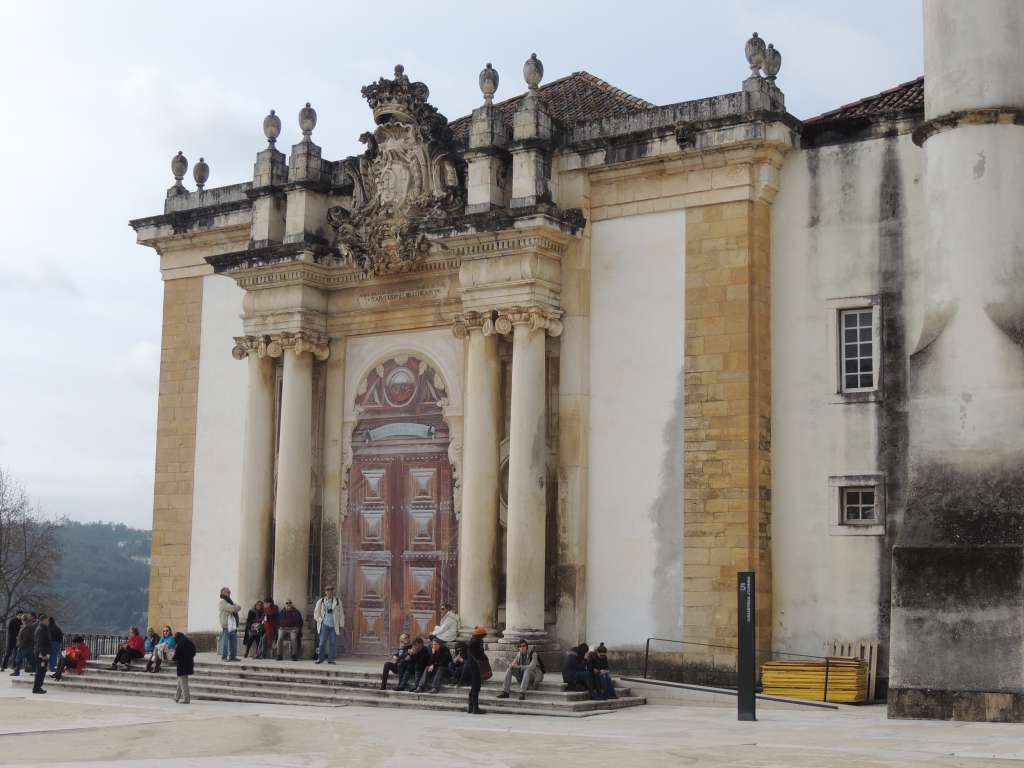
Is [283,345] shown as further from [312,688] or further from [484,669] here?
[484,669]

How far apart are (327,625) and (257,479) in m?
3.56

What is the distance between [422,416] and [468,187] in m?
4.19

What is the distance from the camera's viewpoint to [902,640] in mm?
18500

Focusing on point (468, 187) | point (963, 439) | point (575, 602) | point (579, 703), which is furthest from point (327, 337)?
point (963, 439)

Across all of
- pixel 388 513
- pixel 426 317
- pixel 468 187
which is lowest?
pixel 388 513

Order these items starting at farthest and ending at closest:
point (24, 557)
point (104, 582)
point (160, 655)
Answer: point (104, 582), point (24, 557), point (160, 655)

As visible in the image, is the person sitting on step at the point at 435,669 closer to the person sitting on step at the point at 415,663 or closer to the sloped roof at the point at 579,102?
the person sitting on step at the point at 415,663

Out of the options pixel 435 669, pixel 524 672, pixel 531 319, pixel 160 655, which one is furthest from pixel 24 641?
pixel 531 319

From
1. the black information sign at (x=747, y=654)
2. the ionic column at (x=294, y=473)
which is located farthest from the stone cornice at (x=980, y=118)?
the ionic column at (x=294, y=473)

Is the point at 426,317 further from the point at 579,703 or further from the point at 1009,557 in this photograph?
the point at 1009,557

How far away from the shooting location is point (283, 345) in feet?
88.4

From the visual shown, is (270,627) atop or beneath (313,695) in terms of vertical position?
atop

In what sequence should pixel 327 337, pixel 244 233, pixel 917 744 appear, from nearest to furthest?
pixel 917 744, pixel 327 337, pixel 244 233

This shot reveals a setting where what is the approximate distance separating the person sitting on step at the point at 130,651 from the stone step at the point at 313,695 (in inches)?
17.0
